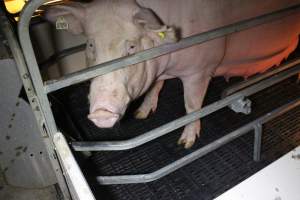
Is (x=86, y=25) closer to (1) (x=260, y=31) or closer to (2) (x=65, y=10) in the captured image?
(2) (x=65, y=10)

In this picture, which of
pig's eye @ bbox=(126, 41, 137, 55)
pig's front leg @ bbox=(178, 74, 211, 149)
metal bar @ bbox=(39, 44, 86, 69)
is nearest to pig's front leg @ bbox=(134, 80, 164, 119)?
pig's front leg @ bbox=(178, 74, 211, 149)

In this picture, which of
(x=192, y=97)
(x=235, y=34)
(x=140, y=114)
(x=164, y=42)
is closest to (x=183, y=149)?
(x=192, y=97)

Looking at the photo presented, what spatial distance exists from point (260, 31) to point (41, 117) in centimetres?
204

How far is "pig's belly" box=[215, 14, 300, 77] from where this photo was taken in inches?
102

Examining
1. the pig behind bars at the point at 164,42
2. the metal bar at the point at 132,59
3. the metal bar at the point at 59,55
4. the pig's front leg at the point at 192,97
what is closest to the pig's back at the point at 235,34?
the pig behind bars at the point at 164,42

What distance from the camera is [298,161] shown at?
1285 mm

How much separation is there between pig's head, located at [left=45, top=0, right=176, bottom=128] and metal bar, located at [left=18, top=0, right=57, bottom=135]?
0.38 metres

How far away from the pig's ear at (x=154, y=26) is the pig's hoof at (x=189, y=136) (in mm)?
1017

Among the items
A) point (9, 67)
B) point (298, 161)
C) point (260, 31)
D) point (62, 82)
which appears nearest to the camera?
point (62, 82)

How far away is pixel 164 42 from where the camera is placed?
1552 millimetres

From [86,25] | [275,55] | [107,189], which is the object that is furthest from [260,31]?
[107,189]

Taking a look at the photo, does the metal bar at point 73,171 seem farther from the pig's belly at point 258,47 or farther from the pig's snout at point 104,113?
the pig's belly at point 258,47

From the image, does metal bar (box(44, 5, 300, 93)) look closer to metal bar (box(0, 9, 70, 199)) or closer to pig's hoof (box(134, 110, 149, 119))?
metal bar (box(0, 9, 70, 199))

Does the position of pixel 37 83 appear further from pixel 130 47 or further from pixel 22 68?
pixel 130 47
